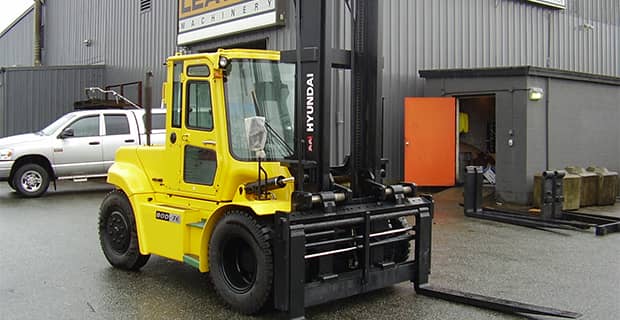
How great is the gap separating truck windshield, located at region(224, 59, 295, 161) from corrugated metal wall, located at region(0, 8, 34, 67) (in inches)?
1209

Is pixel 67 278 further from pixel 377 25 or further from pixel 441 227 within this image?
pixel 441 227

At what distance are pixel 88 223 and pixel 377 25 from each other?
7.03 m

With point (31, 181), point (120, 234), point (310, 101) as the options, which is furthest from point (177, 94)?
point (31, 181)

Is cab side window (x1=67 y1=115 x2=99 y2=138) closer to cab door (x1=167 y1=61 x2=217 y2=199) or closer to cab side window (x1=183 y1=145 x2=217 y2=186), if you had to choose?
cab door (x1=167 y1=61 x2=217 y2=199)

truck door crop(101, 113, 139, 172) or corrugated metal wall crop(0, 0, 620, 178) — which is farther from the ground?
corrugated metal wall crop(0, 0, 620, 178)

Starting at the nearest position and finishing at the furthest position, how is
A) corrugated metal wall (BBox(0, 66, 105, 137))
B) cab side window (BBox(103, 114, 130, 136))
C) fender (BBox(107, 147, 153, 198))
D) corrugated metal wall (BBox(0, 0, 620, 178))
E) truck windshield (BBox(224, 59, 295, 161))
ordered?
1. truck windshield (BBox(224, 59, 295, 161))
2. fender (BBox(107, 147, 153, 198))
3. corrugated metal wall (BBox(0, 0, 620, 178))
4. cab side window (BBox(103, 114, 130, 136))
5. corrugated metal wall (BBox(0, 66, 105, 137))

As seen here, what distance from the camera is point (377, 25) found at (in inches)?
234

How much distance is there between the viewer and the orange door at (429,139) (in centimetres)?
1391

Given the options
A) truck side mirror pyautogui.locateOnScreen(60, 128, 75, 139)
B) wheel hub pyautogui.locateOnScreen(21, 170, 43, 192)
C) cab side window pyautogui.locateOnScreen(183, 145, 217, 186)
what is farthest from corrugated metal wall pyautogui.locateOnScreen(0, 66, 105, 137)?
cab side window pyautogui.locateOnScreen(183, 145, 217, 186)

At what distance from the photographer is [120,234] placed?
719 cm

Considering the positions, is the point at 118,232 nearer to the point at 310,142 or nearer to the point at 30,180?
the point at 310,142

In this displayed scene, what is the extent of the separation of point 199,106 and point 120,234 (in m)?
2.11

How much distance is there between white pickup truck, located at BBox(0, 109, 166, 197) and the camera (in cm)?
1441

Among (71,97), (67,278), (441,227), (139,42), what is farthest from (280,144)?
(71,97)
